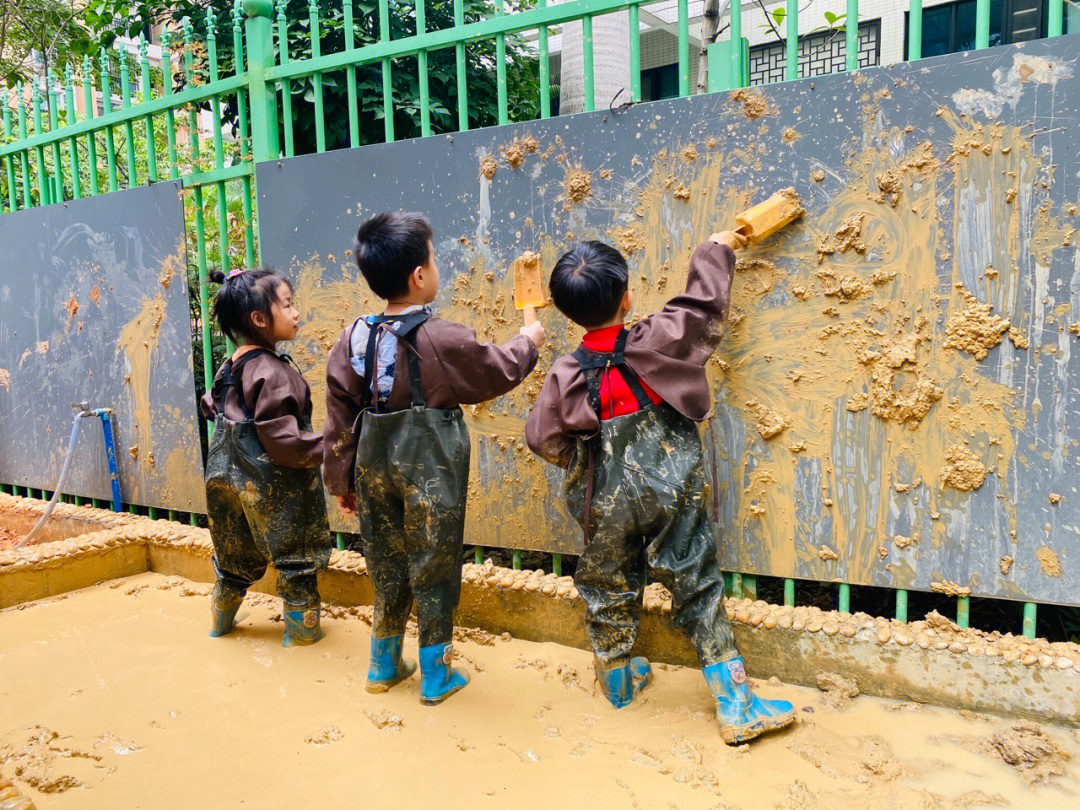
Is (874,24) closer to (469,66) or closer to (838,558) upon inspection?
(469,66)

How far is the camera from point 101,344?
4559mm

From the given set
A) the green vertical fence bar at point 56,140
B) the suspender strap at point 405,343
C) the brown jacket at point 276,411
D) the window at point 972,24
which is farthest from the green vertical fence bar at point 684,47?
the window at point 972,24

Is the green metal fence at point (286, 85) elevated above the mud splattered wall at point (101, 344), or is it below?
above

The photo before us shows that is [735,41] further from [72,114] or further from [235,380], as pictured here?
[72,114]

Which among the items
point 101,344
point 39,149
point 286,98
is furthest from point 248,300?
point 39,149

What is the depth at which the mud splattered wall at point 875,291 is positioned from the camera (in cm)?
235

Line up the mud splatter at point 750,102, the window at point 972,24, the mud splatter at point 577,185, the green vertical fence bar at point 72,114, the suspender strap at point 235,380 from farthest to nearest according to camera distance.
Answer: the window at point 972,24, the green vertical fence bar at point 72,114, the suspender strap at point 235,380, the mud splatter at point 577,185, the mud splatter at point 750,102

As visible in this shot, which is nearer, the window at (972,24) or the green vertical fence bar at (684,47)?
the green vertical fence bar at (684,47)

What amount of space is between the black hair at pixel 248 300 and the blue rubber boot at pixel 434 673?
1.32 meters

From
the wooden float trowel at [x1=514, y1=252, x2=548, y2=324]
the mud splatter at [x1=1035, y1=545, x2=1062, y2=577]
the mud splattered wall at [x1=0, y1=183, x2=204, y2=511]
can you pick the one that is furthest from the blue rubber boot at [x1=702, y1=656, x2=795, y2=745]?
the mud splattered wall at [x1=0, y1=183, x2=204, y2=511]

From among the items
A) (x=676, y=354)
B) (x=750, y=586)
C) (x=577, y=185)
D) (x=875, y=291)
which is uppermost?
(x=577, y=185)

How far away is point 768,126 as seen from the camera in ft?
8.59

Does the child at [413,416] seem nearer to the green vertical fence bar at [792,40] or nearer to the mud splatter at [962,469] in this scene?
the green vertical fence bar at [792,40]

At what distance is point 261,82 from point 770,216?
2.41 metres
